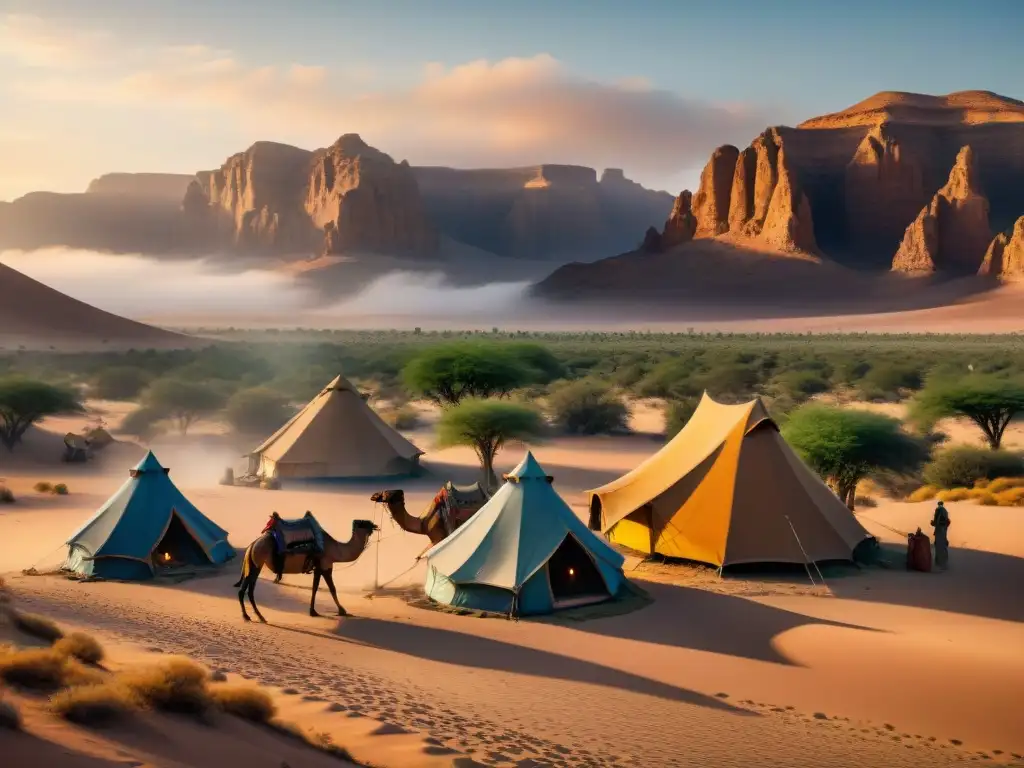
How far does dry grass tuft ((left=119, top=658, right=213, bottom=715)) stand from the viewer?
8.04 metres

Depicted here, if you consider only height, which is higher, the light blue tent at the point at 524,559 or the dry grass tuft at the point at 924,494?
the dry grass tuft at the point at 924,494

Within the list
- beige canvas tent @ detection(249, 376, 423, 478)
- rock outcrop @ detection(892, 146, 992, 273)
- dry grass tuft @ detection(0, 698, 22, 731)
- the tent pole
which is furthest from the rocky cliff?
dry grass tuft @ detection(0, 698, 22, 731)

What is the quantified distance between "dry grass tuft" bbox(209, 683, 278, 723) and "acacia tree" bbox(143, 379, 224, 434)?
26.5 m

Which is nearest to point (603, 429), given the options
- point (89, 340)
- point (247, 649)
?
point (247, 649)

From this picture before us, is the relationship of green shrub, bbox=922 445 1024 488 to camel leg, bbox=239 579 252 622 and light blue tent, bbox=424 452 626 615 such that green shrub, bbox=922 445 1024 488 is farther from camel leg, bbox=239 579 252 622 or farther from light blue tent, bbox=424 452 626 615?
camel leg, bbox=239 579 252 622

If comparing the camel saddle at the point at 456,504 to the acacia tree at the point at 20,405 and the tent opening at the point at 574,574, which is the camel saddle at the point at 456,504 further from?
the acacia tree at the point at 20,405

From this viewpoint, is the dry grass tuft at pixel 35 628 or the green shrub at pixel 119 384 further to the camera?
the green shrub at pixel 119 384

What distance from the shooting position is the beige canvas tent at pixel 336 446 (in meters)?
25.2

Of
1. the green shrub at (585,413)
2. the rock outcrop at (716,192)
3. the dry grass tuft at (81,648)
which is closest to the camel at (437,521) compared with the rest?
the dry grass tuft at (81,648)

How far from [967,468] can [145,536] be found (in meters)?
18.5

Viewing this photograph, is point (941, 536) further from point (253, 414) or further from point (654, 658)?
point (253, 414)

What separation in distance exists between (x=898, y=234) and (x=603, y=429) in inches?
4618

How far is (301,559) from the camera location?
13492 mm

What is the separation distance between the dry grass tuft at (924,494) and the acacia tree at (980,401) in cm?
612
